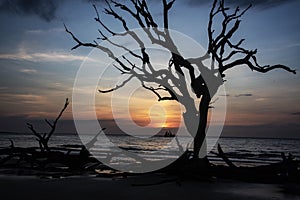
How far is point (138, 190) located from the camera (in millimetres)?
9844

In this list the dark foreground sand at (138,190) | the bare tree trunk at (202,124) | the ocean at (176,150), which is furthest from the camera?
the ocean at (176,150)

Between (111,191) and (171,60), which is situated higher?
(171,60)

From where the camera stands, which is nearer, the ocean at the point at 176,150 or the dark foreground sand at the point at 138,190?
the dark foreground sand at the point at 138,190

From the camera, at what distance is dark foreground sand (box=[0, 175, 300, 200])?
29.0 feet

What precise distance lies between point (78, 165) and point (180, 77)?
6.00 metres

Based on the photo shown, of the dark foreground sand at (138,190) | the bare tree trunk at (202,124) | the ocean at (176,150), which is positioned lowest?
the ocean at (176,150)

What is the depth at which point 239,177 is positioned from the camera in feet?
41.3

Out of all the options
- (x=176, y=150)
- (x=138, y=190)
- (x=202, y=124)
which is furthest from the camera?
(x=176, y=150)

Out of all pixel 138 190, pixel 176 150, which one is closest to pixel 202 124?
pixel 138 190

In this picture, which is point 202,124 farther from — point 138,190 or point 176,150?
point 176,150

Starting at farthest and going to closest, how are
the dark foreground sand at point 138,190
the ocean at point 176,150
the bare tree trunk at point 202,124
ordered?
the ocean at point 176,150 < the bare tree trunk at point 202,124 < the dark foreground sand at point 138,190

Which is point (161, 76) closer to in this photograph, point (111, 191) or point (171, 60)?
point (171, 60)

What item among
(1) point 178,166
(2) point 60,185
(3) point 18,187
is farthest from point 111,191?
(1) point 178,166

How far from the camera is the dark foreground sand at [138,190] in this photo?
8828 mm
